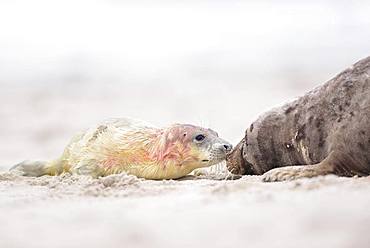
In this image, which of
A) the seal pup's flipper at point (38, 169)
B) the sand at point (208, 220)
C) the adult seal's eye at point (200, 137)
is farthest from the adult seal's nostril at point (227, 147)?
the sand at point (208, 220)

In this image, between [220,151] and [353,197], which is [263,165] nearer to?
[220,151]

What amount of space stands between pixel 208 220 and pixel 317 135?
189 centimetres

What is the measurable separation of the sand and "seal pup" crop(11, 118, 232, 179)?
6.26 feet

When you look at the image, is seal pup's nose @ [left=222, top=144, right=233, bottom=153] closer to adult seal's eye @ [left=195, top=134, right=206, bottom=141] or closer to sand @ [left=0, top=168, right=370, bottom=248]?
adult seal's eye @ [left=195, top=134, right=206, bottom=141]

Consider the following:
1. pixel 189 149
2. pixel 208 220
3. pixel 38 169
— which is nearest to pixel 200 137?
pixel 189 149

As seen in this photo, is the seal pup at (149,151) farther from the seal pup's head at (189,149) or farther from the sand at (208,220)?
the sand at (208,220)

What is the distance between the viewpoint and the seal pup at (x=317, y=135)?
2959 millimetres

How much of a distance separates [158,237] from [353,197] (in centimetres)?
55

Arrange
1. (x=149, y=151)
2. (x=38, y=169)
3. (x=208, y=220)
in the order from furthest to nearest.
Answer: (x=38, y=169), (x=149, y=151), (x=208, y=220)

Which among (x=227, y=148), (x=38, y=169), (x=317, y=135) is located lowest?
(x=38, y=169)

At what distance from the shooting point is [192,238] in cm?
133

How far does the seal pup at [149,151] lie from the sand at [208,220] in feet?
6.26

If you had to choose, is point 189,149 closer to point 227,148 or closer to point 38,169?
point 227,148

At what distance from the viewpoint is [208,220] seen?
1476 mm
